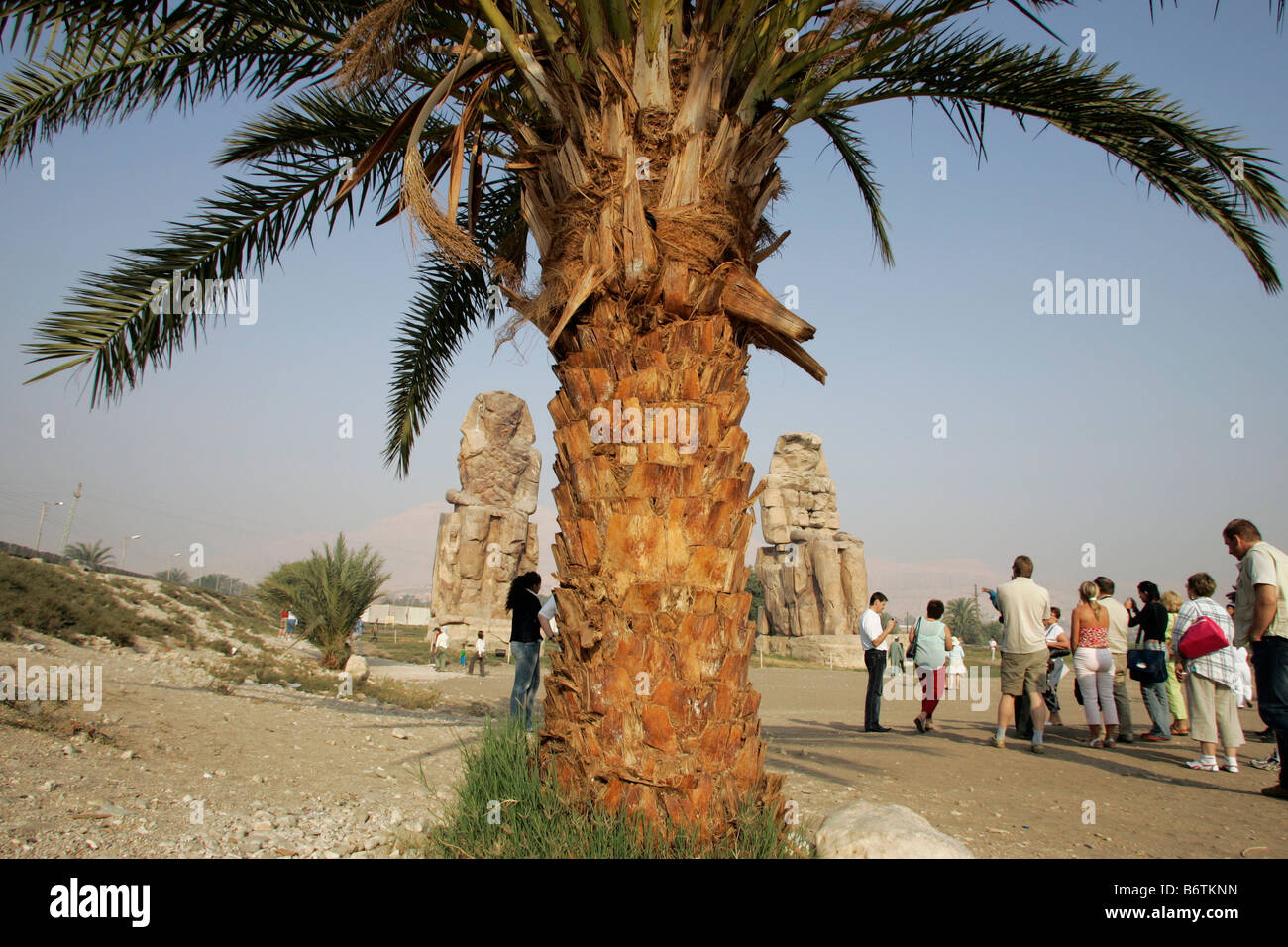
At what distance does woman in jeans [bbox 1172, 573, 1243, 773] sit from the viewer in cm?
545

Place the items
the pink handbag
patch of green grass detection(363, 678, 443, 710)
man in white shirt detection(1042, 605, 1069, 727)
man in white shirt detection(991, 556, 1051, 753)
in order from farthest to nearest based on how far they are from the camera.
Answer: patch of green grass detection(363, 678, 443, 710) → man in white shirt detection(1042, 605, 1069, 727) → man in white shirt detection(991, 556, 1051, 753) → the pink handbag

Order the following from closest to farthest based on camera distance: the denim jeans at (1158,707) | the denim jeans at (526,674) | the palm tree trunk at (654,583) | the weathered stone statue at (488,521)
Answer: the palm tree trunk at (654,583) < the denim jeans at (526,674) < the denim jeans at (1158,707) < the weathered stone statue at (488,521)

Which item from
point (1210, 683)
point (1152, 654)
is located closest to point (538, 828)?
point (1210, 683)

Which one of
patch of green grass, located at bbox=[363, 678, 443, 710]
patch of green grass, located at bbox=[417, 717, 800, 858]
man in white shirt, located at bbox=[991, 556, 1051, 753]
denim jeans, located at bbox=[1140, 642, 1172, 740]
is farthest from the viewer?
patch of green grass, located at bbox=[363, 678, 443, 710]

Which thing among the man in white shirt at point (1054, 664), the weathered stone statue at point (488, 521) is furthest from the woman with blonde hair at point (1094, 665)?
the weathered stone statue at point (488, 521)

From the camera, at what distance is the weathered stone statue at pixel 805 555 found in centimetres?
2066

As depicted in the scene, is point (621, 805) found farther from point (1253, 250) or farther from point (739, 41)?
point (1253, 250)

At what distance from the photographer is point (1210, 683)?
220 inches

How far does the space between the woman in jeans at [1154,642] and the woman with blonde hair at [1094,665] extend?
413mm

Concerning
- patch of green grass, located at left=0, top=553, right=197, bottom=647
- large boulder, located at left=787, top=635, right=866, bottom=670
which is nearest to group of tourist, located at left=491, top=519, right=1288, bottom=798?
patch of green grass, located at left=0, top=553, right=197, bottom=647

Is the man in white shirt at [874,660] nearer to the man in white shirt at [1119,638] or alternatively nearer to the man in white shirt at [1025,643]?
the man in white shirt at [1025,643]

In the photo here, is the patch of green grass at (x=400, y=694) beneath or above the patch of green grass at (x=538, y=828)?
beneath

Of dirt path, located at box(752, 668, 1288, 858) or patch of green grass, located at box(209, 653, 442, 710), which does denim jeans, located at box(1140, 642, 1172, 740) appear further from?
patch of green grass, located at box(209, 653, 442, 710)

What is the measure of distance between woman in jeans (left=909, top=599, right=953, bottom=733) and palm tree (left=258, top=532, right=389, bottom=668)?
9691mm
